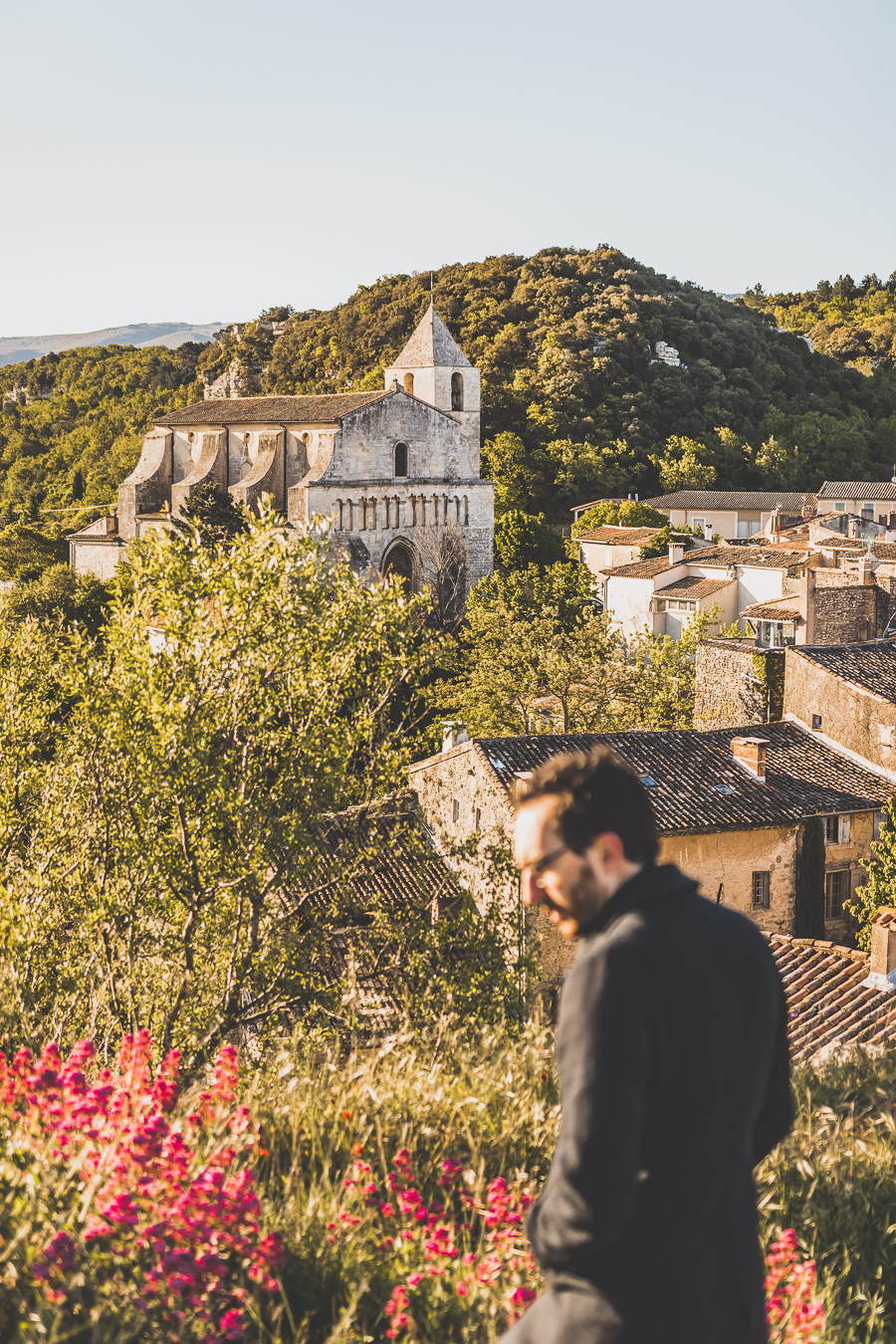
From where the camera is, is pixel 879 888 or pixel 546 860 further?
pixel 879 888

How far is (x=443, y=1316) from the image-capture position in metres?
3.16

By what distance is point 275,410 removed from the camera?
159ft

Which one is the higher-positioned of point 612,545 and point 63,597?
point 612,545

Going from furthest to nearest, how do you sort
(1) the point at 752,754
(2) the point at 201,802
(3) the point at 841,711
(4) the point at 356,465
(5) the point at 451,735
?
(4) the point at 356,465, (5) the point at 451,735, (3) the point at 841,711, (1) the point at 752,754, (2) the point at 201,802

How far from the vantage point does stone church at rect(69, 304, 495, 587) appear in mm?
45219

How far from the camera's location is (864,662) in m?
20.7

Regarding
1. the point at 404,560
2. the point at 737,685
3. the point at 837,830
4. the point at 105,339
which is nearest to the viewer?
the point at 837,830

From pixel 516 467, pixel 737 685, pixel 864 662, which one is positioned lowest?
pixel 737 685

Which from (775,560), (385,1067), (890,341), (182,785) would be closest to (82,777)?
(182,785)

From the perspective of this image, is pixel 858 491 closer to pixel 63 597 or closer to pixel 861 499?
pixel 861 499

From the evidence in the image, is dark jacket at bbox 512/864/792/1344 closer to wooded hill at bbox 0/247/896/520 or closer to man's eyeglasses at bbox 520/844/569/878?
man's eyeglasses at bbox 520/844/569/878

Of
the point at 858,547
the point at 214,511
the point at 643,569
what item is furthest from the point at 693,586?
the point at 214,511

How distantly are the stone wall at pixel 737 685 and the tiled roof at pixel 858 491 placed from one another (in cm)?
4516

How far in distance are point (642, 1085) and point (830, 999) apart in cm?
1180
